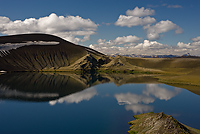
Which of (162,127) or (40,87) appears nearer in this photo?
(162,127)

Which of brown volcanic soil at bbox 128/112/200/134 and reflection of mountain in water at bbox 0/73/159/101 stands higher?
brown volcanic soil at bbox 128/112/200/134

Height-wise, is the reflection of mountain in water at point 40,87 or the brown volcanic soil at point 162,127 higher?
the brown volcanic soil at point 162,127

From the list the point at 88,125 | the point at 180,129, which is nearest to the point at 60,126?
the point at 88,125

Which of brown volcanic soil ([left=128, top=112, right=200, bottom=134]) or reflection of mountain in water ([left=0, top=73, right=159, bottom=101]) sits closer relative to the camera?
brown volcanic soil ([left=128, top=112, right=200, bottom=134])

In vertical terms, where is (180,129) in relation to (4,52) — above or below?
below

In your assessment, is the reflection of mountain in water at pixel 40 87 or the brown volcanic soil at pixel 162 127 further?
the reflection of mountain in water at pixel 40 87

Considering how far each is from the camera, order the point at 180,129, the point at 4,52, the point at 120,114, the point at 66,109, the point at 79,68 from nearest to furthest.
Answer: the point at 180,129, the point at 120,114, the point at 66,109, the point at 4,52, the point at 79,68

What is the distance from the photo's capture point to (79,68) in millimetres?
198125

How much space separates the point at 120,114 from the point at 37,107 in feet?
96.5

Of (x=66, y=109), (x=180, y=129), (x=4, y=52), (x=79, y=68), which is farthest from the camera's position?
(x=79, y=68)

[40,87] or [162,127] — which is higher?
[162,127]

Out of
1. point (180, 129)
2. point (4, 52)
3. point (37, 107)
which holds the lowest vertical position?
point (37, 107)

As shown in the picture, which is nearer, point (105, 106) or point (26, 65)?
point (105, 106)

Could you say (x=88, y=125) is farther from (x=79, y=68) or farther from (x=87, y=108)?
(x=79, y=68)
